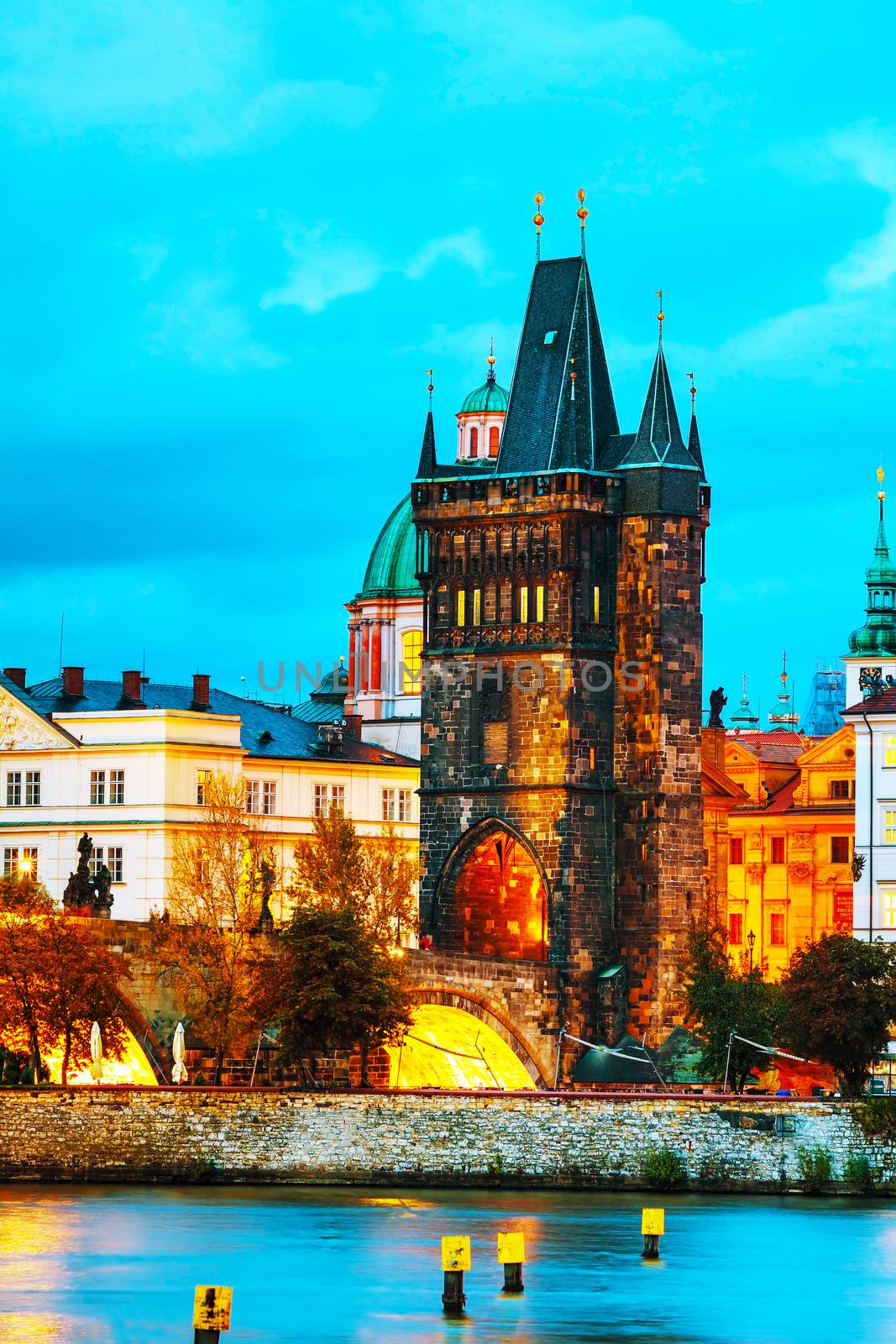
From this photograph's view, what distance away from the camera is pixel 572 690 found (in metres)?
146

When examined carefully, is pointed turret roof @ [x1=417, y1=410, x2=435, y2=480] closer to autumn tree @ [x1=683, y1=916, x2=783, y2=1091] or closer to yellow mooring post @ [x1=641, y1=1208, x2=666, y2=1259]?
autumn tree @ [x1=683, y1=916, x2=783, y2=1091]

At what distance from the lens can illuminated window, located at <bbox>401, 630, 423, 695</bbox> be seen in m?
189

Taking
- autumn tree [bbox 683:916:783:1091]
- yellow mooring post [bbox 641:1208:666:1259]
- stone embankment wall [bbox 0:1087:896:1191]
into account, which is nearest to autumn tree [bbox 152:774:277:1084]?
stone embankment wall [bbox 0:1087:896:1191]

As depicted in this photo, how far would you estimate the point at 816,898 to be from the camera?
178875 millimetres

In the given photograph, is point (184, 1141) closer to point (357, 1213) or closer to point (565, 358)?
point (357, 1213)

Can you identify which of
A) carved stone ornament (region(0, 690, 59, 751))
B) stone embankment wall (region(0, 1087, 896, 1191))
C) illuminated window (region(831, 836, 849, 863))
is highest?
carved stone ornament (region(0, 690, 59, 751))

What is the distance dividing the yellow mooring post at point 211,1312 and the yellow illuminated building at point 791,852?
98121mm

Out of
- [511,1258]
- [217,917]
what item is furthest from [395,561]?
[511,1258]

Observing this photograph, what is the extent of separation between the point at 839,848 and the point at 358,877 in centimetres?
4241

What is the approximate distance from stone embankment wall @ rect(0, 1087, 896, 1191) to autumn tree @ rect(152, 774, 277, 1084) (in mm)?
9422

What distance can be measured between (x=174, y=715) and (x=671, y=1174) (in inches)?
1510

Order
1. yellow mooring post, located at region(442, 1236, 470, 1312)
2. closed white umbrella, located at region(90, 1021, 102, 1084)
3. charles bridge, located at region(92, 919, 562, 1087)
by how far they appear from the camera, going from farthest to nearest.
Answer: charles bridge, located at region(92, 919, 562, 1087) < closed white umbrella, located at region(90, 1021, 102, 1084) < yellow mooring post, located at region(442, 1236, 470, 1312)

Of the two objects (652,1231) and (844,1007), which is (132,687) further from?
(652,1231)

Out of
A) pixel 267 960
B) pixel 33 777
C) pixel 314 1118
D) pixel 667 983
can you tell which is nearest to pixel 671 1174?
pixel 314 1118
